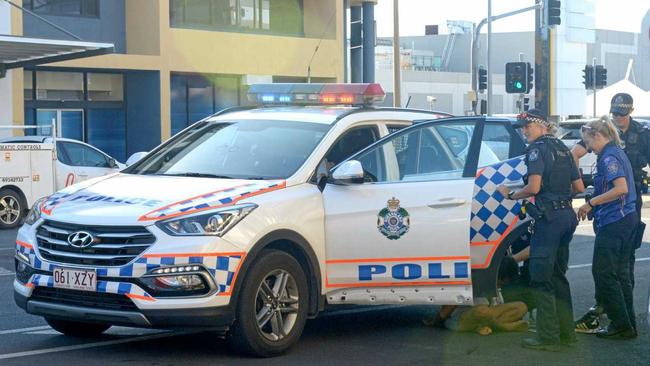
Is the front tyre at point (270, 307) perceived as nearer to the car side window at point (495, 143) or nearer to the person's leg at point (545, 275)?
the person's leg at point (545, 275)

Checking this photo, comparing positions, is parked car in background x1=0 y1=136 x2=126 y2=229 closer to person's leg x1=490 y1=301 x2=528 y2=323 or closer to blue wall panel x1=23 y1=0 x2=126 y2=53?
blue wall panel x1=23 y1=0 x2=126 y2=53

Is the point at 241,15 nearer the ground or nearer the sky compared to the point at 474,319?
nearer the sky

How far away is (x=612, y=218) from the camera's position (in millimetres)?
8141

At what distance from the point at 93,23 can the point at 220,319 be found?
2392cm

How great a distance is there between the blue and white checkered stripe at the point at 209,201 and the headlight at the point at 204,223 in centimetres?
5

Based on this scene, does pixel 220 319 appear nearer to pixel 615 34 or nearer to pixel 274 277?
pixel 274 277

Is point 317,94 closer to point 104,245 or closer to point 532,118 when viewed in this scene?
point 532,118

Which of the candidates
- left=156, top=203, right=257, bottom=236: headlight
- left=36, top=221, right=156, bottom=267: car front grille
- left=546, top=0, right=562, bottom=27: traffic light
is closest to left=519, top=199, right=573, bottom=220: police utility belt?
left=156, top=203, right=257, bottom=236: headlight

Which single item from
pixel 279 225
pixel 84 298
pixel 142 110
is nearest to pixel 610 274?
pixel 279 225

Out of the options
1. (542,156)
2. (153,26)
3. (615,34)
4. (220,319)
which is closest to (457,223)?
(542,156)

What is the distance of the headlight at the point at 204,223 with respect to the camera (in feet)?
22.7

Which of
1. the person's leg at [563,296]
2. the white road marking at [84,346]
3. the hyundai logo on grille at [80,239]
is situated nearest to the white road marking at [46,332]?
the white road marking at [84,346]

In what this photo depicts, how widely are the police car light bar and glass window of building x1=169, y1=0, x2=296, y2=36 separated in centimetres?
2197

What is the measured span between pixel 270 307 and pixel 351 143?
1663mm
